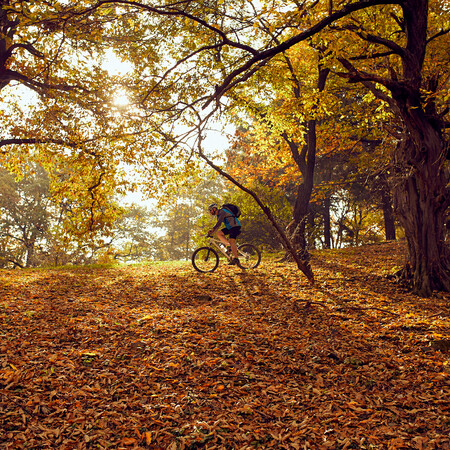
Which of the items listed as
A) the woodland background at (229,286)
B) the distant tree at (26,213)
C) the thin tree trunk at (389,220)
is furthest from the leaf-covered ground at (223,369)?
the distant tree at (26,213)

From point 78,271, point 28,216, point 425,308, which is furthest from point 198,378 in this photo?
point 28,216

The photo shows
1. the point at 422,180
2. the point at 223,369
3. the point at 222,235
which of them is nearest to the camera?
the point at 223,369

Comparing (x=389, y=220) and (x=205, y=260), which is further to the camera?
(x=389, y=220)

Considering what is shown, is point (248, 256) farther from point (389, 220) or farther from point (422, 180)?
point (389, 220)

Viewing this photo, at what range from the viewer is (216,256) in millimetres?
10188

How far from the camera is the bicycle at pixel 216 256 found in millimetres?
10031

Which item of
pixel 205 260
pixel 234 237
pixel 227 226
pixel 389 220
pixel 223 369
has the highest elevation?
pixel 389 220

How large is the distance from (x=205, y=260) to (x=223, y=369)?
19.8 ft

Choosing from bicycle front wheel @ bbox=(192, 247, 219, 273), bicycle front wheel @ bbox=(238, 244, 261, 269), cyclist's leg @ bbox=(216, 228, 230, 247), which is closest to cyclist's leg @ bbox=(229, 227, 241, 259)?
cyclist's leg @ bbox=(216, 228, 230, 247)

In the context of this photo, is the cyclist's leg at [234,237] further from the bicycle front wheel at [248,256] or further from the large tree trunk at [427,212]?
the large tree trunk at [427,212]

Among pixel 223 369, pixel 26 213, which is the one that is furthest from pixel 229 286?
pixel 26 213

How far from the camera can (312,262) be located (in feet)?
37.9

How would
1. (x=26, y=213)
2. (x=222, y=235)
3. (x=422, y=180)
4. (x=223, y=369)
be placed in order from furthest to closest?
(x=26, y=213) → (x=222, y=235) → (x=422, y=180) → (x=223, y=369)

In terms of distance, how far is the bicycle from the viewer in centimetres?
1003
